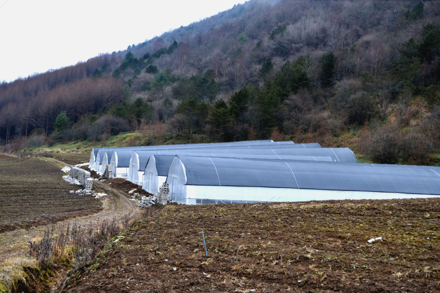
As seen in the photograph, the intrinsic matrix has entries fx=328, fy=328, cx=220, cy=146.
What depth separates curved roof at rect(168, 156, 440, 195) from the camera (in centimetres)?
1725

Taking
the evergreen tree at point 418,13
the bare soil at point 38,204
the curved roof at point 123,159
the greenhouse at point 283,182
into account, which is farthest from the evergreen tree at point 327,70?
the bare soil at point 38,204

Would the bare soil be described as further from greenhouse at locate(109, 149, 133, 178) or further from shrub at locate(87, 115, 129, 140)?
shrub at locate(87, 115, 129, 140)

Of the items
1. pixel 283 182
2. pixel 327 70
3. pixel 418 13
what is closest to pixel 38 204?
pixel 283 182

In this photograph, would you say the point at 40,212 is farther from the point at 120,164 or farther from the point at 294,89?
the point at 294,89

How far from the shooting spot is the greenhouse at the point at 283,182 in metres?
16.9

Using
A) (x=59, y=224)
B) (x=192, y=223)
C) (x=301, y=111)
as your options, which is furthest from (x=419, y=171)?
(x=301, y=111)

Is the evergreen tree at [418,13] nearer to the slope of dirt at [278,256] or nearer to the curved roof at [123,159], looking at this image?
the curved roof at [123,159]

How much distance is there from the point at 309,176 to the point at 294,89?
32092 mm

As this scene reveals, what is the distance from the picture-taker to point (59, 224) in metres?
13.3

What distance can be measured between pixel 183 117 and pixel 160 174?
3336 centimetres

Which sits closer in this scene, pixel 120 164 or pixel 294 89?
pixel 120 164

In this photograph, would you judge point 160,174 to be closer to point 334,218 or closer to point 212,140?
point 334,218

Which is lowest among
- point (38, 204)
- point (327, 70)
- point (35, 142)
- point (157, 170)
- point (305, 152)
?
point (38, 204)

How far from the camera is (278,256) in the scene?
22.7ft
